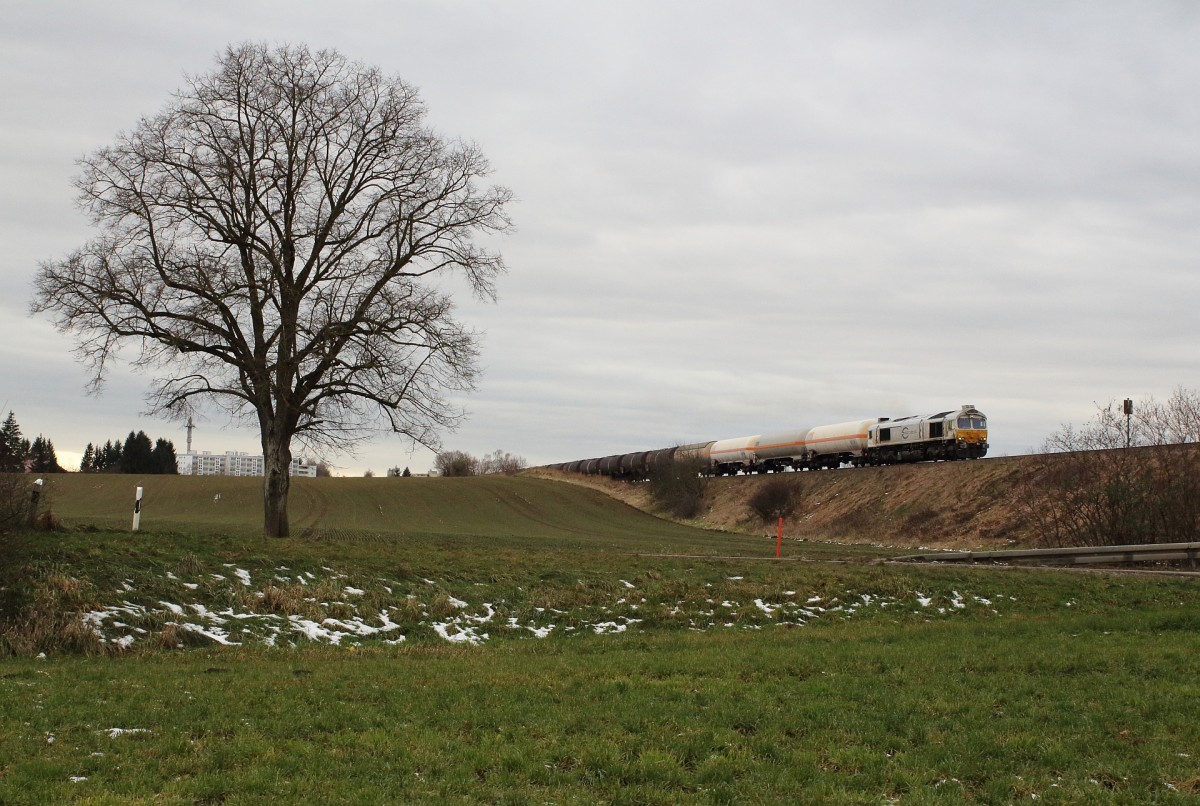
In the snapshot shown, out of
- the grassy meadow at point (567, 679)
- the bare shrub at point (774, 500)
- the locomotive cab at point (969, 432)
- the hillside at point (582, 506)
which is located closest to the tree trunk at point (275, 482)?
the grassy meadow at point (567, 679)

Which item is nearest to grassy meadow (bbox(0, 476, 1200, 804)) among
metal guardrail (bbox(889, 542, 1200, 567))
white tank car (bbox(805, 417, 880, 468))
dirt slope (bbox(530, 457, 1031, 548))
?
metal guardrail (bbox(889, 542, 1200, 567))

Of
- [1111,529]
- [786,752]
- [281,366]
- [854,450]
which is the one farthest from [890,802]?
[854,450]

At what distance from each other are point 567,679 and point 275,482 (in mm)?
18111

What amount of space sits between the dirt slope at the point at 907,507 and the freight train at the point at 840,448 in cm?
255

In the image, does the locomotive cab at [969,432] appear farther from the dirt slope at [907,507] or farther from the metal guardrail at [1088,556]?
the metal guardrail at [1088,556]

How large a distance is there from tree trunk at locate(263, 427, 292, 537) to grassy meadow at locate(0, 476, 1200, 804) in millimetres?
5413

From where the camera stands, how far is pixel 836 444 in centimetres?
6306

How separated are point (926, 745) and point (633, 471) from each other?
243 ft

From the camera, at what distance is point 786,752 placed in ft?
26.2

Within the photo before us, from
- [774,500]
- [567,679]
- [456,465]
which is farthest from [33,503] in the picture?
[456,465]

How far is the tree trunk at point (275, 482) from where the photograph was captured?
2680 cm

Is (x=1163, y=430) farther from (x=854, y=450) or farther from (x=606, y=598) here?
(x=854, y=450)

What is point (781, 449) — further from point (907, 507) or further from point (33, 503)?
point (33, 503)

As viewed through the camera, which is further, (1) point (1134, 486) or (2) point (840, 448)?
(2) point (840, 448)
